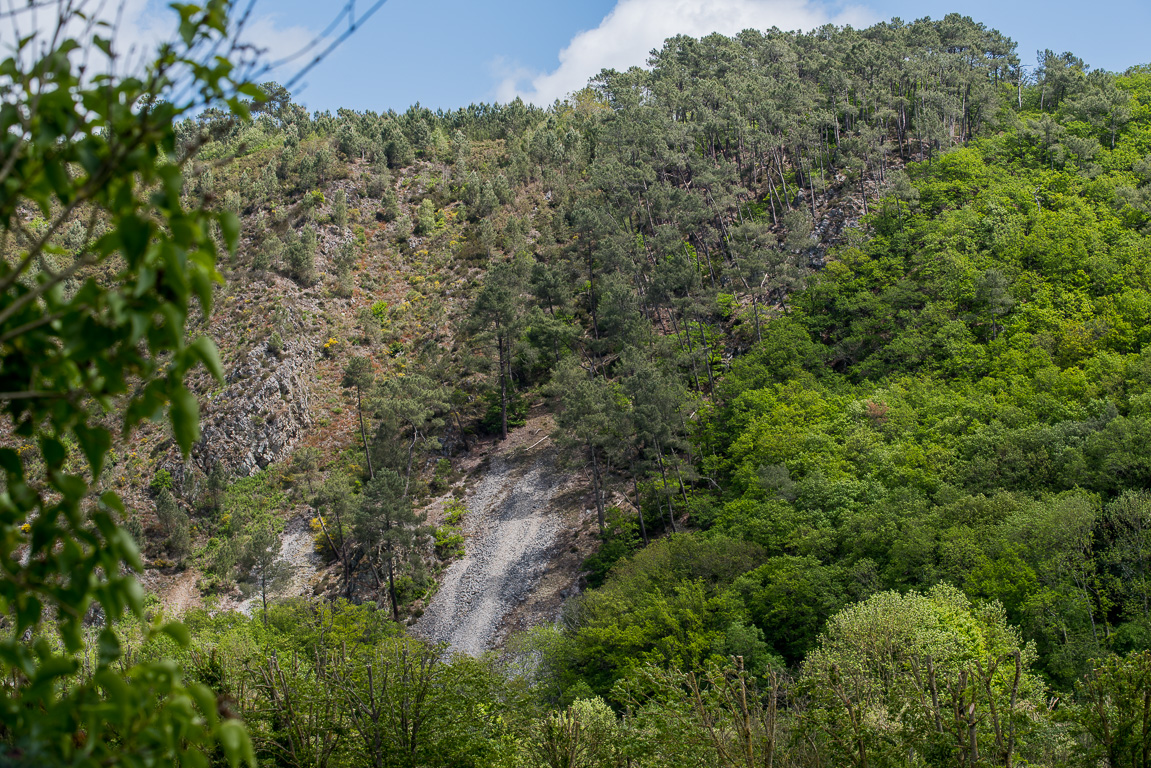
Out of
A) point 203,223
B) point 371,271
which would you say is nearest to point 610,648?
point 203,223

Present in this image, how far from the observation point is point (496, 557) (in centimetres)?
4625

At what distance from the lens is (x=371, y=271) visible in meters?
71.9

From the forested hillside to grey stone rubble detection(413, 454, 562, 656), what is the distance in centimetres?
170

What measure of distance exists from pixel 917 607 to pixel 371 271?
195 ft

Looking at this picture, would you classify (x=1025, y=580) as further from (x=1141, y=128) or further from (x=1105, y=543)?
(x=1141, y=128)

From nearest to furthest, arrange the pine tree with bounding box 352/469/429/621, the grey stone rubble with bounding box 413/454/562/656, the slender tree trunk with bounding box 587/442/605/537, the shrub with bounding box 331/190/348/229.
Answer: the grey stone rubble with bounding box 413/454/562/656, the pine tree with bounding box 352/469/429/621, the slender tree trunk with bounding box 587/442/605/537, the shrub with bounding box 331/190/348/229

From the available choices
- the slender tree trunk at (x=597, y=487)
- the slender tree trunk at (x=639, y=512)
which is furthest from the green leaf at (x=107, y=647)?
the slender tree trunk at (x=597, y=487)

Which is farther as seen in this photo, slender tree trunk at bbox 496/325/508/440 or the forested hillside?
slender tree trunk at bbox 496/325/508/440

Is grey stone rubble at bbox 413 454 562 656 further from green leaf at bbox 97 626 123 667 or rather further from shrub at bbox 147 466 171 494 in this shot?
green leaf at bbox 97 626 123 667

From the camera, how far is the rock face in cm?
5422

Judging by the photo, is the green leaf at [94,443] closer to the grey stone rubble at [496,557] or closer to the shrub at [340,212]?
the grey stone rubble at [496,557]

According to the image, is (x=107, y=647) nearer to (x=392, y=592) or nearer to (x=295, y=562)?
(x=392, y=592)

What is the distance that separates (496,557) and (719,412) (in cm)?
1771

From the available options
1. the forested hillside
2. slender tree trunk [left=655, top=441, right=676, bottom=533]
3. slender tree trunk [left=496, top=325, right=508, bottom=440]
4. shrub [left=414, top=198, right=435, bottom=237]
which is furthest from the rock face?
slender tree trunk [left=655, top=441, right=676, bottom=533]
